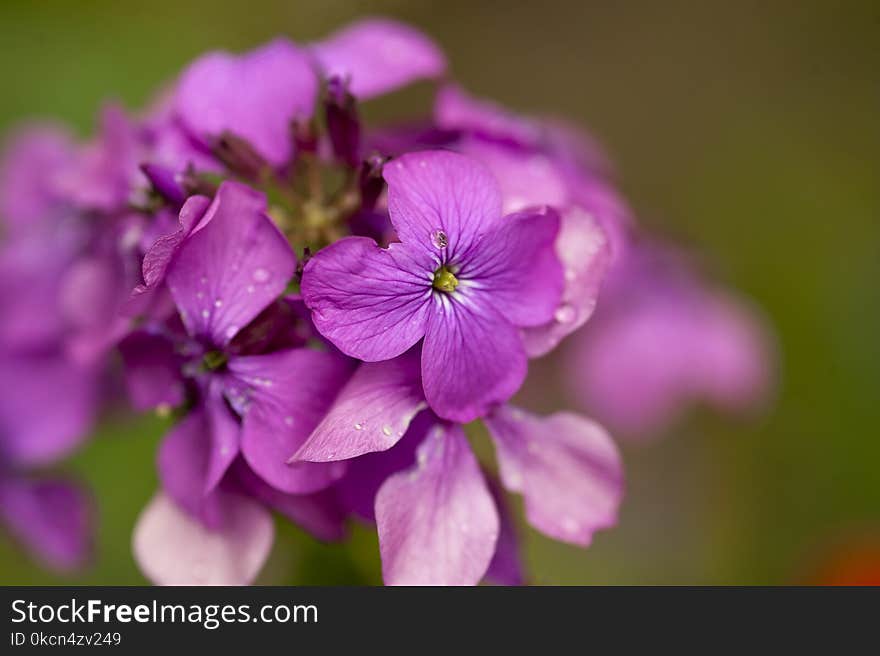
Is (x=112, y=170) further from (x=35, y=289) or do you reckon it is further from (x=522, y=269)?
(x=522, y=269)

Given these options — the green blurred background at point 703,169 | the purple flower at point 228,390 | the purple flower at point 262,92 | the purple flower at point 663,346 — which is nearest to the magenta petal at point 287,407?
the purple flower at point 228,390

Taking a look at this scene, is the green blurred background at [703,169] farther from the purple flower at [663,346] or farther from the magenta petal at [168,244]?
the magenta petal at [168,244]

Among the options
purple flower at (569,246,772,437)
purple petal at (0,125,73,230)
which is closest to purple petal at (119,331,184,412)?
purple petal at (0,125,73,230)

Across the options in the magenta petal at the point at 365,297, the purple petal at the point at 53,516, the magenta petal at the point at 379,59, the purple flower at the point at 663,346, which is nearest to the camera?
the magenta petal at the point at 365,297

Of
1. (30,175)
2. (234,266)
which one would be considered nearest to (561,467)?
(234,266)

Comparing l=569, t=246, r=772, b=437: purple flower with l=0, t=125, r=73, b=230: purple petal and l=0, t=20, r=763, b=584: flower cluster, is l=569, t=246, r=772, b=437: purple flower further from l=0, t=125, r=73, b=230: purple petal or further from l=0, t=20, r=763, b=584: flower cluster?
l=0, t=125, r=73, b=230: purple petal

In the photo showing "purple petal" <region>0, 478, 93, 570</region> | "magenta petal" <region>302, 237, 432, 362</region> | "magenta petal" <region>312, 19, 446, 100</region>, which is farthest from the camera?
"purple petal" <region>0, 478, 93, 570</region>
